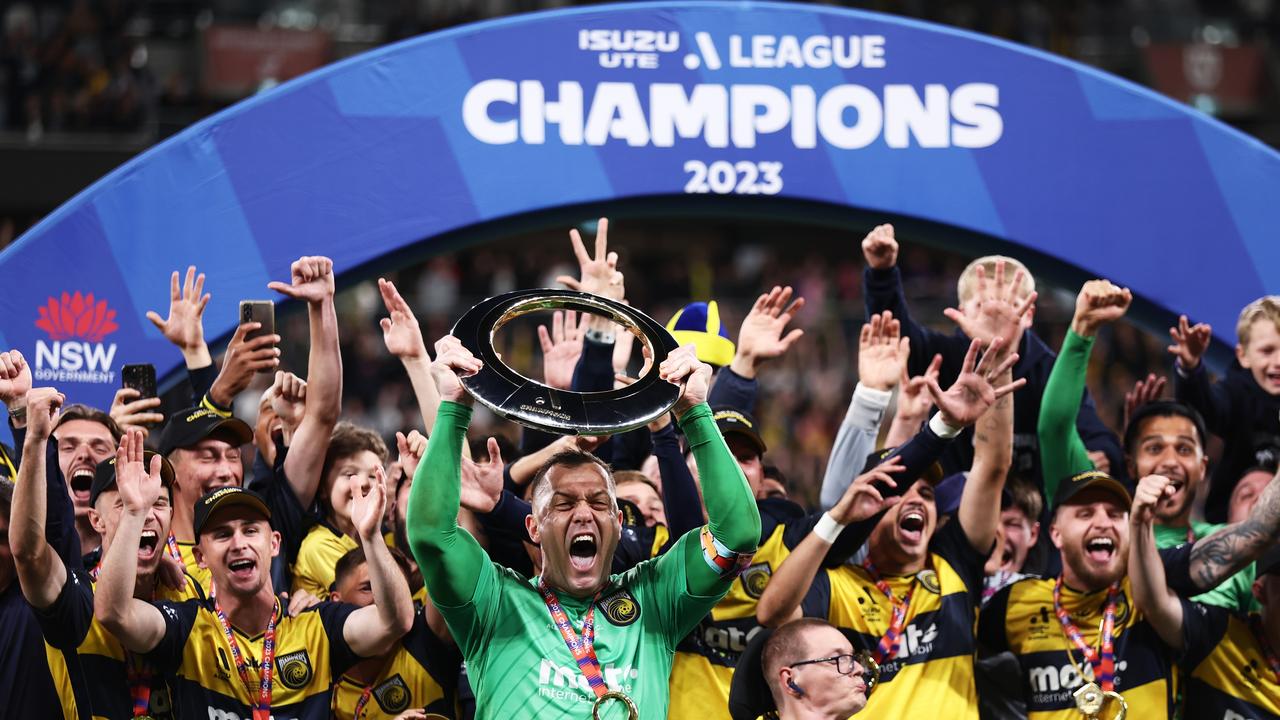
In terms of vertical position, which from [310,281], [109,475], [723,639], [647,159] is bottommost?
[723,639]

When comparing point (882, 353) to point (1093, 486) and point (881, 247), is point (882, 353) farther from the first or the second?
point (1093, 486)

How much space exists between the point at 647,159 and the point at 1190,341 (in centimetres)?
229

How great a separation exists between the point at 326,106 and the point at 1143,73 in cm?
1457

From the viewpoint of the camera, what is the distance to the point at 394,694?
546 cm

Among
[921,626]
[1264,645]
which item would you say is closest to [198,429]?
[921,626]

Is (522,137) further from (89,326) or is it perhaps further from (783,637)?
(783,637)

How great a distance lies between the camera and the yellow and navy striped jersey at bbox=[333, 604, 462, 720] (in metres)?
5.44

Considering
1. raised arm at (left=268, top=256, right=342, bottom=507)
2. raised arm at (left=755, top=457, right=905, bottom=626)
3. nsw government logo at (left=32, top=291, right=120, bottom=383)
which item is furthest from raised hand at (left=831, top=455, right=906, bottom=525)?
nsw government logo at (left=32, top=291, right=120, bottom=383)

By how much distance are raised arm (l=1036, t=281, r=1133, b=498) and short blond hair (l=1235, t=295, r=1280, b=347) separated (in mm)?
590

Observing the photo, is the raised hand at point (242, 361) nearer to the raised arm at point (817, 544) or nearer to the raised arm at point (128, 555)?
the raised arm at point (128, 555)

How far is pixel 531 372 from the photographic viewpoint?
15.3 m

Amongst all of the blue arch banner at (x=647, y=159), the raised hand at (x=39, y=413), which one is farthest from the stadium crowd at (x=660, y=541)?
the blue arch banner at (x=647, y=159)

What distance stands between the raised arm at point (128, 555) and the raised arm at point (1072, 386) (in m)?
3.32

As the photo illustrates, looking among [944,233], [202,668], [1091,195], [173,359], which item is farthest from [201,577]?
[1091,195]
